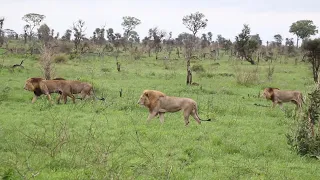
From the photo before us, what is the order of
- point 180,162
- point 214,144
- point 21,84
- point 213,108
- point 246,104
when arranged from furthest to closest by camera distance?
1. point 21,84
2. point 246,104
3. point 213,108
4. point 214,144
5. point 180,162

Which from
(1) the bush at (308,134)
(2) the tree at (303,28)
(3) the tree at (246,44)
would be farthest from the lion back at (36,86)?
(2) the tree at (303,28)

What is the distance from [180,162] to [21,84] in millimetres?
15135

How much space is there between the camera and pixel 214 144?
11422 millimetres

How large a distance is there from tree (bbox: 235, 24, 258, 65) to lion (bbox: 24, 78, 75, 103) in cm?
3241

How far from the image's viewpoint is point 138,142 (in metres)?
10.1

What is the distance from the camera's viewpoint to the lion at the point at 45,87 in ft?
57.6

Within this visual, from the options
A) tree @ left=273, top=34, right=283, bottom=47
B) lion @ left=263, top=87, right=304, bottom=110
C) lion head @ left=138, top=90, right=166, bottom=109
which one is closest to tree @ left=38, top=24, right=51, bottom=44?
lion @ left=263, top=87, right=304, bottom=110

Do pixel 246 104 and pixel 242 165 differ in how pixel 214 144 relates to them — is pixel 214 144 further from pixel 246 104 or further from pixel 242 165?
pixel 246 104

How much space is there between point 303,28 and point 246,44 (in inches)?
1158

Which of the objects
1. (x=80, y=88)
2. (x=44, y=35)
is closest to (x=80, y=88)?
(x=80, y=88)

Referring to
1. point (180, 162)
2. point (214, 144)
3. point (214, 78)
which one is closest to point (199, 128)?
point (214, 144)

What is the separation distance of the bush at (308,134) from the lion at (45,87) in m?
10.3

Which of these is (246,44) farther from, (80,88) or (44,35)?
(80,88)

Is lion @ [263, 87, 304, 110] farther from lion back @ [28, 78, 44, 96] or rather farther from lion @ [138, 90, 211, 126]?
lion back @ [28, 78, 44, 96]
